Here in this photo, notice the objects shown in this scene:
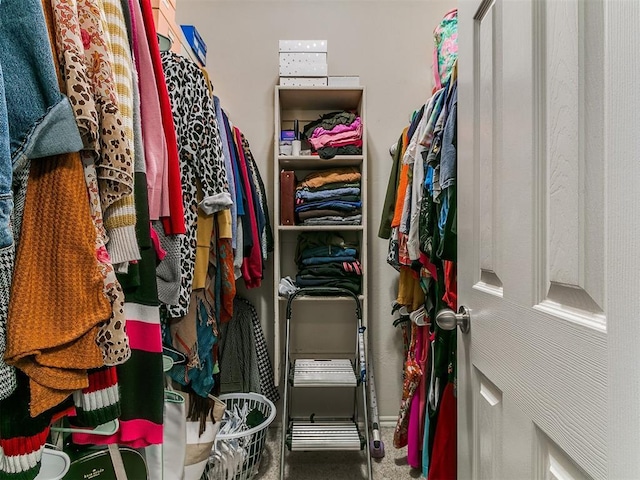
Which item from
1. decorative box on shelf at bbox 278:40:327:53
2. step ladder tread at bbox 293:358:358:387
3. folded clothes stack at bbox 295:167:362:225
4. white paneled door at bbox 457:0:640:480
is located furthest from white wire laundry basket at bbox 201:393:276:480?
decorative box on shelf at bbox 278:40:327:53

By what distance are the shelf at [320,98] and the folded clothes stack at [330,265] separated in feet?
2.39

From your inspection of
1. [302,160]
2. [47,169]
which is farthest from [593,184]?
[302,160]

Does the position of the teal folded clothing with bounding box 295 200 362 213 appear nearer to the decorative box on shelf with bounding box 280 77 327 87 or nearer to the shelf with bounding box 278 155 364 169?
the shelf with bounding box 278 155 364 169

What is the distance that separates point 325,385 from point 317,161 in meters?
1.09

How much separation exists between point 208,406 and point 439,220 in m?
1.14

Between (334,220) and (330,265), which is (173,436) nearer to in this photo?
(330,265)

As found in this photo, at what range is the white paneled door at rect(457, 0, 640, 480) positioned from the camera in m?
0.44

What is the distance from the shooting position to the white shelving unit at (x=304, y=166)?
2.06m

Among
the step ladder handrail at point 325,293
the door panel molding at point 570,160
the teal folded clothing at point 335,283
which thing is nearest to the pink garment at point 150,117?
the door panel molding at point 570,160

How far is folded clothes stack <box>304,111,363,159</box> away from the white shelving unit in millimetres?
42

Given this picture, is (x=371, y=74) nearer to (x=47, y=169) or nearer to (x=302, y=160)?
(x=302, y=160)

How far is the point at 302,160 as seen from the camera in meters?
2.10

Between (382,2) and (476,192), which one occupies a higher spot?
(382,2)

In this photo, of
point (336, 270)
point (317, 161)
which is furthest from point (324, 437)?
point (317, 161)
